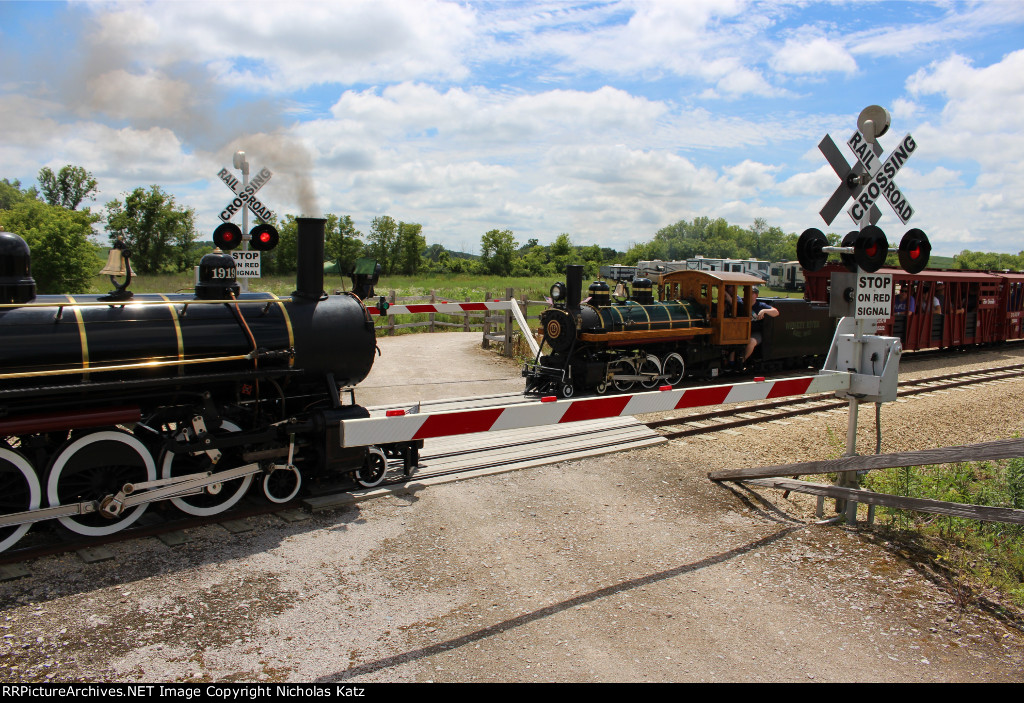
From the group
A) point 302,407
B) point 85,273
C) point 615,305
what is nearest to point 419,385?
point 615,305

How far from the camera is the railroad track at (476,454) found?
17.8ft

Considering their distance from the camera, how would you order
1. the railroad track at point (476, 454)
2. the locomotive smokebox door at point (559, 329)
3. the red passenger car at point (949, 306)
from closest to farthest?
the railroad track at point (476, 454) → the locomotive smokebox door at point (559, 329) → the red passenger car at point (949, 306)

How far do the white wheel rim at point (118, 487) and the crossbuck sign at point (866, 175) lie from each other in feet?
21.5

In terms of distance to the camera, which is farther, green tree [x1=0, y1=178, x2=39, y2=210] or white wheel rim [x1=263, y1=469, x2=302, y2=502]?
green tree [x1=0, y1=178, x2=39, y2=210]

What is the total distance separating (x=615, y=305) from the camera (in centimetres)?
1280

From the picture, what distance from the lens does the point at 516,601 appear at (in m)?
4.63

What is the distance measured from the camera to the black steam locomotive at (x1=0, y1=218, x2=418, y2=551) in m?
5.08

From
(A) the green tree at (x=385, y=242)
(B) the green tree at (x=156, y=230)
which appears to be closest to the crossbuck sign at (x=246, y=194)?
(B) the green tree at (x=156, y=230)

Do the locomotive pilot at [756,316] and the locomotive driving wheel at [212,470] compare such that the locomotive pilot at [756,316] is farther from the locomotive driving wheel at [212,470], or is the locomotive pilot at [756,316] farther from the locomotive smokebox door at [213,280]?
the locomotive driving wheel at [212,470]

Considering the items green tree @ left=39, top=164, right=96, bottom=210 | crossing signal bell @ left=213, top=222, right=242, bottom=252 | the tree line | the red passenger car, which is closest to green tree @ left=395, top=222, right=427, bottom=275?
the tree line

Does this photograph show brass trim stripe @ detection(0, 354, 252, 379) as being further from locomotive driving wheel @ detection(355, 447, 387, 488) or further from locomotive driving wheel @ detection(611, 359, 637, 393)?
locomotive driving wheel @ detection(611, 359, 637, 393)

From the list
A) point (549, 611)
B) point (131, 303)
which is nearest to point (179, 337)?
point (131, 303)

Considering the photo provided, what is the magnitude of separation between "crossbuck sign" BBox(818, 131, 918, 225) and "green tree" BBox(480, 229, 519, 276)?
2457 inches
